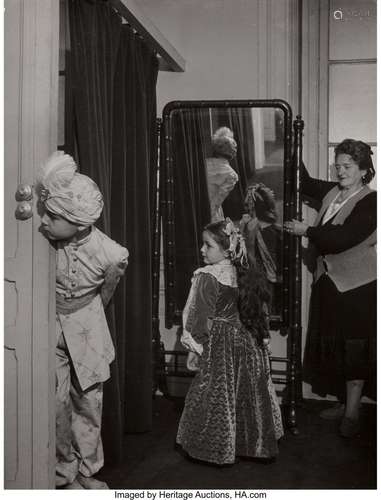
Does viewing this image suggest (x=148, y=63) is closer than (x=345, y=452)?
No

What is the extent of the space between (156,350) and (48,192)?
1261 mm

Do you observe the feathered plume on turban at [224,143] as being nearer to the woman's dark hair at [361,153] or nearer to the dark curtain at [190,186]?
the dark curtain at [190,186]

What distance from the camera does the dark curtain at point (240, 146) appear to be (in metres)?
2.55

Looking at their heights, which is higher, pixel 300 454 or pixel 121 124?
pixel 121 124

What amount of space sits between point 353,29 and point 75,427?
167 centimetres

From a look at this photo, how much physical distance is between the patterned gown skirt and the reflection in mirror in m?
0.48

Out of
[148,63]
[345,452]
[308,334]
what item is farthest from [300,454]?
[148,63]

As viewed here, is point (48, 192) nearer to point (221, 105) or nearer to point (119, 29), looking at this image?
point (119, 29)

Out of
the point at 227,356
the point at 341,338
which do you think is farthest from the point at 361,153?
the point at 227,356

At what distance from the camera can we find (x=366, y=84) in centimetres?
208

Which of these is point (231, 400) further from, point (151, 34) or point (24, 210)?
point (151, 34)

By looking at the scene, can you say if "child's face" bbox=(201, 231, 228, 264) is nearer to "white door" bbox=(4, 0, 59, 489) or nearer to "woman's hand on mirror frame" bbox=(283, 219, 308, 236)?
"woman's hand on mirror frame" bbox=(283, 219, 308, 236)

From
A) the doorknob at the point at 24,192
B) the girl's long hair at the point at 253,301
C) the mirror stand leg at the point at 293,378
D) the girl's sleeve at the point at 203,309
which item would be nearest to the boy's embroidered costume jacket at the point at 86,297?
the doorknob at the point at 24,192

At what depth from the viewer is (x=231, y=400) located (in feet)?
7.02
